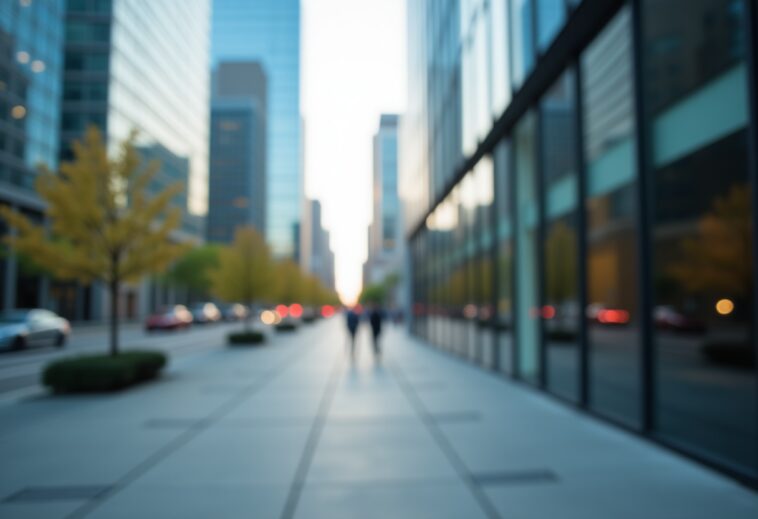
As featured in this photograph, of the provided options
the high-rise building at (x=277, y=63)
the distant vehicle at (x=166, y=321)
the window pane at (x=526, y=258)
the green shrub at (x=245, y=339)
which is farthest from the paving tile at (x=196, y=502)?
the high-rise building at (x=277, y=63)

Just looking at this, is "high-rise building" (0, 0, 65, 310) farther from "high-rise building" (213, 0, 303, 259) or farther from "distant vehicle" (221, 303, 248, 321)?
"high-rise building" (213, 0, 303, 259)

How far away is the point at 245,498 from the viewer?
4.62 m

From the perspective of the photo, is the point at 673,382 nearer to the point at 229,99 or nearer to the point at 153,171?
the point at 153,171

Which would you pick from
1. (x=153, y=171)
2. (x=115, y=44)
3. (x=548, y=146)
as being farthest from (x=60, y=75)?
(x=548, y=146)

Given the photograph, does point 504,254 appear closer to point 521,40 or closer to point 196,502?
point 521,40

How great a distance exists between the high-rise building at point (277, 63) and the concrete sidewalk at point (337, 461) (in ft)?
426

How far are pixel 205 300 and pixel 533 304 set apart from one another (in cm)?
8054

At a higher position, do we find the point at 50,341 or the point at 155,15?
the point at 155,15

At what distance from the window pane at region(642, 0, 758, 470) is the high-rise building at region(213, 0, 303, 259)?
435 feet

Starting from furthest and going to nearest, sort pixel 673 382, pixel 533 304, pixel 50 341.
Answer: pixel 50 341, pixel 533 304, pixel 673 382

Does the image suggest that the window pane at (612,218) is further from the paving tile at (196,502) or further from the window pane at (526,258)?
the paving tile at (196,502)

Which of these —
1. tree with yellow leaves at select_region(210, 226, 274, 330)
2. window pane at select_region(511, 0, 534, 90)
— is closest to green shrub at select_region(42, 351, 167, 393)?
window pane at select_region(511, 0, 534, 90)

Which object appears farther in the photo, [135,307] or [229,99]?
[229,99]

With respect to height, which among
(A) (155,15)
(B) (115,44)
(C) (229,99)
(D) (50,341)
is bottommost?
(D) (50,341)
